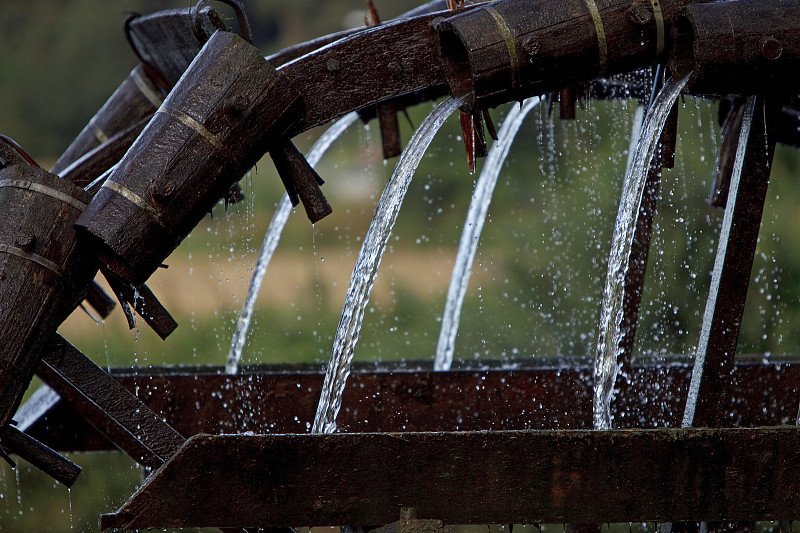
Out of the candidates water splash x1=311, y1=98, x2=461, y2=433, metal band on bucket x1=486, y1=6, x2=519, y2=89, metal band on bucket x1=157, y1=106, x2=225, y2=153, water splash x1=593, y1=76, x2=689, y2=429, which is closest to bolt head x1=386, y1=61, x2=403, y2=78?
water splash x1=311, y1=98, x2=461, y2=433

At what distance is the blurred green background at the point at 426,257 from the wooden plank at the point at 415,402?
9.99 feet

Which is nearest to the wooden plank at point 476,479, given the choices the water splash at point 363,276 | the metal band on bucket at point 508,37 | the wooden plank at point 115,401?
the wooden plank at point 115,401

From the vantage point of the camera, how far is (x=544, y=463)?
3.17 metres

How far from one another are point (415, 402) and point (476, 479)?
195 centimetres

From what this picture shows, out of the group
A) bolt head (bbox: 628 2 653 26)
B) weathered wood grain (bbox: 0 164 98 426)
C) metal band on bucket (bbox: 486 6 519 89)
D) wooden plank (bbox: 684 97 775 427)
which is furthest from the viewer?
wooden plank (bbox: 684 97 775 427)

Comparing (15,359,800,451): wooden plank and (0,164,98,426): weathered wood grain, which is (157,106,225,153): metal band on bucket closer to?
(0,164,98,426): weathered wood grain

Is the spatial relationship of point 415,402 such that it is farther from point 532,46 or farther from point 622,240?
point 532,46

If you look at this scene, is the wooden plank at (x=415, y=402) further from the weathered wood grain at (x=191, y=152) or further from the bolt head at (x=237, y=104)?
the bolt head at (x=237, y=104)

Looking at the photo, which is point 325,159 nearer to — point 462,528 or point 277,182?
point 277,182

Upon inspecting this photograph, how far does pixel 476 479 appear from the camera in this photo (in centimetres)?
315

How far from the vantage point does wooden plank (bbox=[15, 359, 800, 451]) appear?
5.04 metres

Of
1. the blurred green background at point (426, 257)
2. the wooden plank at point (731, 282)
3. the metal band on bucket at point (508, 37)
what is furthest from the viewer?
the blurred green background at point (426, 257)

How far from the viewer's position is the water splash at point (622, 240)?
12.9 feet

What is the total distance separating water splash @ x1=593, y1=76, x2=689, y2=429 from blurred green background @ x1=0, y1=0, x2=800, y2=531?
13.3 feet
